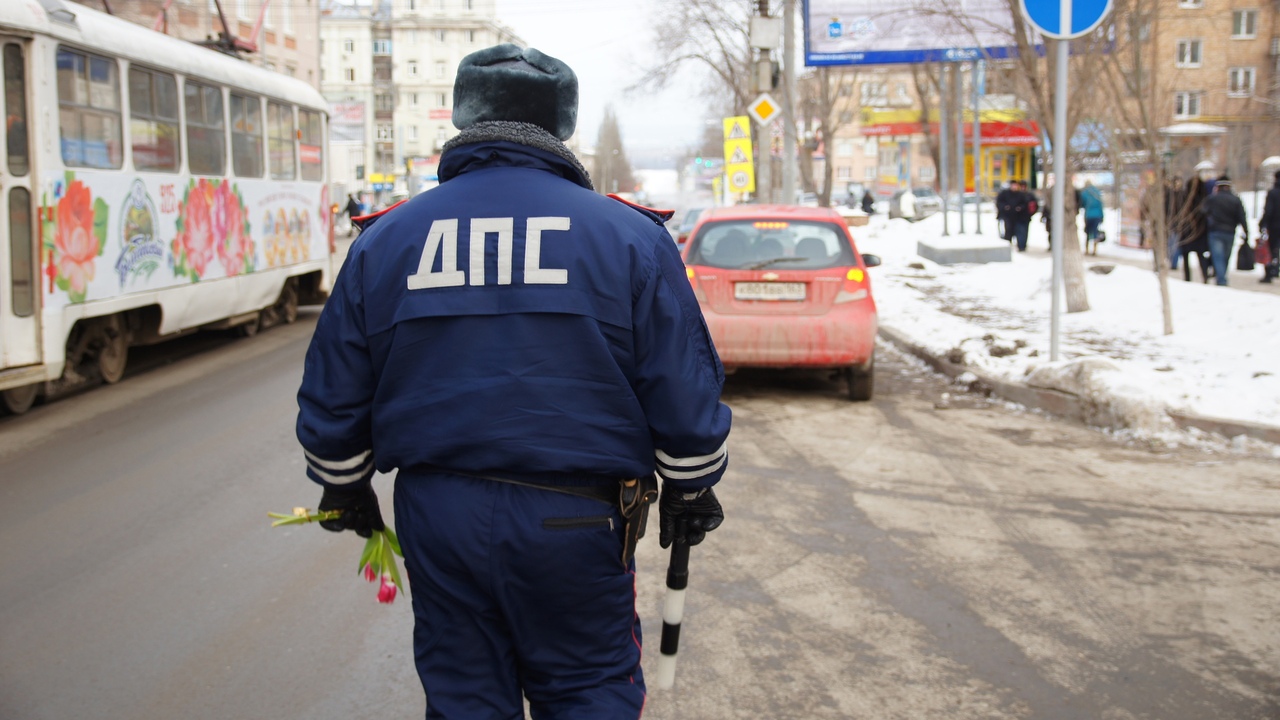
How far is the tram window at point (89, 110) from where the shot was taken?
8.92m

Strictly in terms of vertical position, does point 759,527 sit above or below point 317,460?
below

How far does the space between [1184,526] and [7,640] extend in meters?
5.33

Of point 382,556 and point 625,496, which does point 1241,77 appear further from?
point 625,496

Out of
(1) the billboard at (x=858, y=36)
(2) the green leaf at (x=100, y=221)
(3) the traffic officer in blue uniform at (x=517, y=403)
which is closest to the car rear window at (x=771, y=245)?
(2) the green leaf at (x=100, y=221)

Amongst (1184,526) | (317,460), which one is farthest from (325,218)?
(317,460)

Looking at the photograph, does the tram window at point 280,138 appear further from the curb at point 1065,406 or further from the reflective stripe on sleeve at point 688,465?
the reflective stripe on sleeve at point 688,465

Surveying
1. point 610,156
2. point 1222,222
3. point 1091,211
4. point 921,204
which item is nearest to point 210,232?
point 1222,222

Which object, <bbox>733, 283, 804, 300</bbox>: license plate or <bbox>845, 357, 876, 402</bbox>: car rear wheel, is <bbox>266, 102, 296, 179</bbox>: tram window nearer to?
<bbox>733, 283, 804, 300</bbox>: license plate

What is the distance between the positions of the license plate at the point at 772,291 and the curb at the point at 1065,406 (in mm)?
1877

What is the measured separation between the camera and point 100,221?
30.9ft

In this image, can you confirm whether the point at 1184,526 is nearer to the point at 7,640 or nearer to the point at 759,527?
the point at 759,527

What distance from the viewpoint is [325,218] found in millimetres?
15820

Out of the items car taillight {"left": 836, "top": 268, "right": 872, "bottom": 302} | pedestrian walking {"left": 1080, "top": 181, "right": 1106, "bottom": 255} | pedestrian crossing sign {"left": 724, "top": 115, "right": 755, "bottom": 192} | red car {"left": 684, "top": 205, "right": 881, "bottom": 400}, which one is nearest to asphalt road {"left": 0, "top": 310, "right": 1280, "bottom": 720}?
red car {"left": 684, "top": 205, "right": 881, "bottom": 400}

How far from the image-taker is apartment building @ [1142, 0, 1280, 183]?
11.3m
